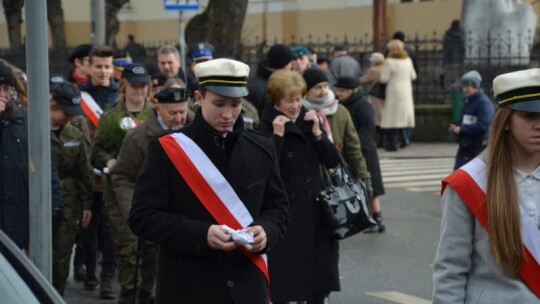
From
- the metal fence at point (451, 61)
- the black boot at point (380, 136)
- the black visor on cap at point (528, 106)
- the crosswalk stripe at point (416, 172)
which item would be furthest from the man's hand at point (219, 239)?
the metal fence at point (451, 61)

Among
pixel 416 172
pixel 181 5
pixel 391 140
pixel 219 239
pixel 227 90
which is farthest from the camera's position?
pixel 391 140

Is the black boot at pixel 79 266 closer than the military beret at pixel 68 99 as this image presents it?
No

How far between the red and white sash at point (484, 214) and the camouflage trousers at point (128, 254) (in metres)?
4.69

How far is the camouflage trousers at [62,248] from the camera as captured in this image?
29.5 ft

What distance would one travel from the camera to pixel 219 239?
5.16 meters

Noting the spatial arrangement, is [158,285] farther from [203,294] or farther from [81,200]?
[81,200]

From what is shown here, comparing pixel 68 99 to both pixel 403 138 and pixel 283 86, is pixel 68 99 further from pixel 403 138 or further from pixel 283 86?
pixel 403 138

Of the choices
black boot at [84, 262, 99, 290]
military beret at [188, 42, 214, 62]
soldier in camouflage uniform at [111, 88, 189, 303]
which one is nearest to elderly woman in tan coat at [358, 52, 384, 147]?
military beret at [188, 42, 214, 62]

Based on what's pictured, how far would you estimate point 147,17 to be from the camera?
41.2 meters

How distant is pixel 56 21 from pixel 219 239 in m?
28.9

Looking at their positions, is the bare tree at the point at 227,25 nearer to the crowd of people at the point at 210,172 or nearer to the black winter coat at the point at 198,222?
the crowd of people at the point at 210,172

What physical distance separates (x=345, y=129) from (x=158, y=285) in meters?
4.31

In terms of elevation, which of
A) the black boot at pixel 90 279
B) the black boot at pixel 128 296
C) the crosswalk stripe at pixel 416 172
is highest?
the black boot at pixel 128 296

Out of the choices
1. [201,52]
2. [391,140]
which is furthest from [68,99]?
[391,140]
